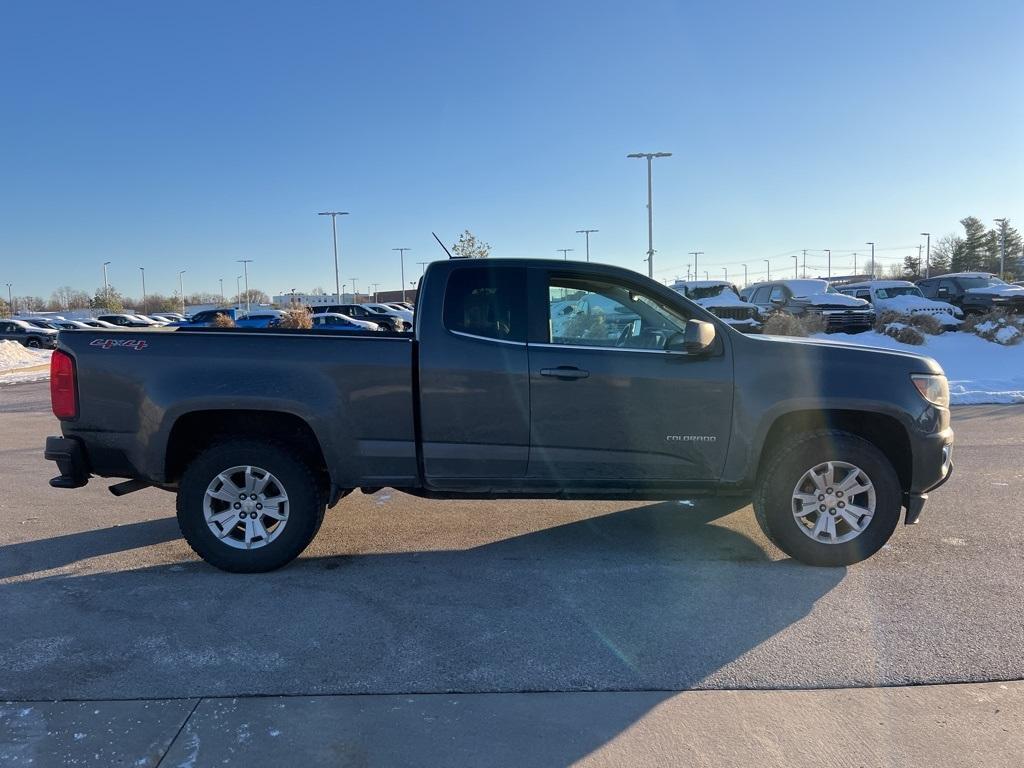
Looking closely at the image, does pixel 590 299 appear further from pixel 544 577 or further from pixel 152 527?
pixel 152 527

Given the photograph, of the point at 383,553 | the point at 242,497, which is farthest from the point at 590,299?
the point at 242,497

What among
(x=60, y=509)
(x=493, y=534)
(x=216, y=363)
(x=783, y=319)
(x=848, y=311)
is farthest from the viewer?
(x=848, y=311)

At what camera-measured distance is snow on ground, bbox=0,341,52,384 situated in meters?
20.2

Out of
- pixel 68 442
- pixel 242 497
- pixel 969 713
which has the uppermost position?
pixel 68 442

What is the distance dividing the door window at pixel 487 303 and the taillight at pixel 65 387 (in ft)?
7.75

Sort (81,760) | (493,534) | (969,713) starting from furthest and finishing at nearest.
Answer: (493,534), (969,713), (81,760)

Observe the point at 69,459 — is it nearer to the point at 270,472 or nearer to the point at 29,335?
the point at 270,472

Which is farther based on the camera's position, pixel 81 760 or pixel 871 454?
pixel 871 454

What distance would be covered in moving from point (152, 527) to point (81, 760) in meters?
3.15

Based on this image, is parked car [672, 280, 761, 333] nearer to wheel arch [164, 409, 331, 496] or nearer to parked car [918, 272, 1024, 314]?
parked car [918, 272, 1024, 314]

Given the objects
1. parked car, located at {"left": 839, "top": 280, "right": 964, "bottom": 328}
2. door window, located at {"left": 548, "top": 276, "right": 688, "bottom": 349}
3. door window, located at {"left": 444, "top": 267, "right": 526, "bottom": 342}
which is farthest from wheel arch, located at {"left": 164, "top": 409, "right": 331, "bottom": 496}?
parked car, located at {"left": 839, "top": 280, "right": 964, "bottom": 328}

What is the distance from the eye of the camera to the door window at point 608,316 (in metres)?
4.68

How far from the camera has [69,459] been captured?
4.54 m

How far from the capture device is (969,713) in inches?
119
